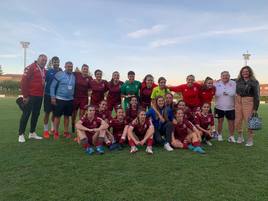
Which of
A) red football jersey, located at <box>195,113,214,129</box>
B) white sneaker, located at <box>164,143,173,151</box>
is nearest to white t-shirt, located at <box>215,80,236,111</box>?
red football jersey, located at <box>195,113,214,129</box>

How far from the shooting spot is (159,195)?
3490 millimetres

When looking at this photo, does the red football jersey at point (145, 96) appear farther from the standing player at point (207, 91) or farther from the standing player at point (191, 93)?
the standing player at point (207, 91)

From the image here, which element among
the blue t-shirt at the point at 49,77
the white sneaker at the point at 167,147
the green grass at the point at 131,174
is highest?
the blue t-shirt at the point at 49,77

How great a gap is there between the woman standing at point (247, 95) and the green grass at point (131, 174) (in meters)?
0.97

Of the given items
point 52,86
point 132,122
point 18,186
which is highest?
point 52,86

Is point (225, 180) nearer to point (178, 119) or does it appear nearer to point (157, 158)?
point (157, 158)

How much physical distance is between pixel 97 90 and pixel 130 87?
0.94 meters

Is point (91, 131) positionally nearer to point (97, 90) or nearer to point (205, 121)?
point (97, 90)

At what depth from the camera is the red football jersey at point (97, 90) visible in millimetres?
7508

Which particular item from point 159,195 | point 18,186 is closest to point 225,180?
point 159,195

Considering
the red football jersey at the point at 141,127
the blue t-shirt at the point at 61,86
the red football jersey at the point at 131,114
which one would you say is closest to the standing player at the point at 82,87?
the blue t-shirt at the point at 61,86

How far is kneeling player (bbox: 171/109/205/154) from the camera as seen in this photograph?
604 centimetres

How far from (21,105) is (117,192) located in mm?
4258

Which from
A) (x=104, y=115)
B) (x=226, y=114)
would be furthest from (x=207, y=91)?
(x=104, y=115)
